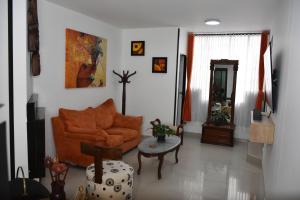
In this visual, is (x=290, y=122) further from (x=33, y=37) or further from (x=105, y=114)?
(x=105, y=114)

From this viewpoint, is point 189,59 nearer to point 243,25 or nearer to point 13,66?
point 243,25

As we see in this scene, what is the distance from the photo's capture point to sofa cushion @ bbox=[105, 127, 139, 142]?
4.36 m

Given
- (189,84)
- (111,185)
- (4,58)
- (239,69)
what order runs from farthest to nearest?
1. (189,84)
2. (239,69)
3. (111,185)
4. (4,58)

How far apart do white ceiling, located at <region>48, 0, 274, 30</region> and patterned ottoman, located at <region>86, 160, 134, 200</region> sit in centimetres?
233

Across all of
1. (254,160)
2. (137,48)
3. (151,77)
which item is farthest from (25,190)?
(137,48)

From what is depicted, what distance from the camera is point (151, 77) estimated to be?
5.59 meters

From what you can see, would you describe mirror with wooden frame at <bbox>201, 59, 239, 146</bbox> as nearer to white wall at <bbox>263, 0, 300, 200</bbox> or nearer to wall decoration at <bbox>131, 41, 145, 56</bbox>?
wall decoration at <bbox>131, 41, 145, 56</bbox>

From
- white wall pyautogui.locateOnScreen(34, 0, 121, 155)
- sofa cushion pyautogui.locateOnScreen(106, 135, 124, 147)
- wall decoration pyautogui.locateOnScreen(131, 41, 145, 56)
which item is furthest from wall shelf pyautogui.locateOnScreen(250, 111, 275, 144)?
wall decoration pyautogui.locateOnScreen(131, 41, 145, 56)

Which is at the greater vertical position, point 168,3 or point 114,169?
point 168,3

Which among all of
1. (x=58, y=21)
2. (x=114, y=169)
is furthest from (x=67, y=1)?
(x=114, y=169)

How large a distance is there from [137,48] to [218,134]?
8.65 ft

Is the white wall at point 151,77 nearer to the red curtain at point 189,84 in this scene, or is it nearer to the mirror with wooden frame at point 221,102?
the red curtain at point 189,84

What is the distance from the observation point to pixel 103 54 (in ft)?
16.7

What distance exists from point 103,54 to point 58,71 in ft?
4.20
